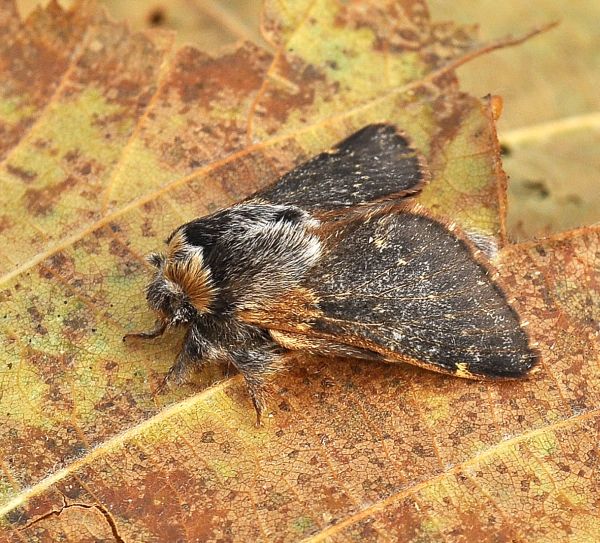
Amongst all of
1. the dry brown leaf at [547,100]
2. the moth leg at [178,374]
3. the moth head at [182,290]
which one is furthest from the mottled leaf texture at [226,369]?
the dry brown leaf at [547,100]

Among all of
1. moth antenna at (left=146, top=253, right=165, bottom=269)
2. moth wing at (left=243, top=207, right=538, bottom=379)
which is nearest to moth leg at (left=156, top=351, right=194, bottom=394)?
moth wing at (left=243, top=207, right=538, bottom=379)

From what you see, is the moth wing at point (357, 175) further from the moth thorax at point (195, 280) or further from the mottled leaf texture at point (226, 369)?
the moth thorax at point (195, 280)

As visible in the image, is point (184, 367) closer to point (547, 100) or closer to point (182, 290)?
point (182, 290)

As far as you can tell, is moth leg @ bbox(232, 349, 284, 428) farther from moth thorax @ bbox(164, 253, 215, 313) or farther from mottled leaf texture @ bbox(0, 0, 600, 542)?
moth thorax @ bbox(164, 253, 215, 313)

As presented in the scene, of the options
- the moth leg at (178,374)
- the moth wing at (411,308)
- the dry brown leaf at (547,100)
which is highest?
the moth leg at (178,374)

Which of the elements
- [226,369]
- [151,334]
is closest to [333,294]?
[226,369]
